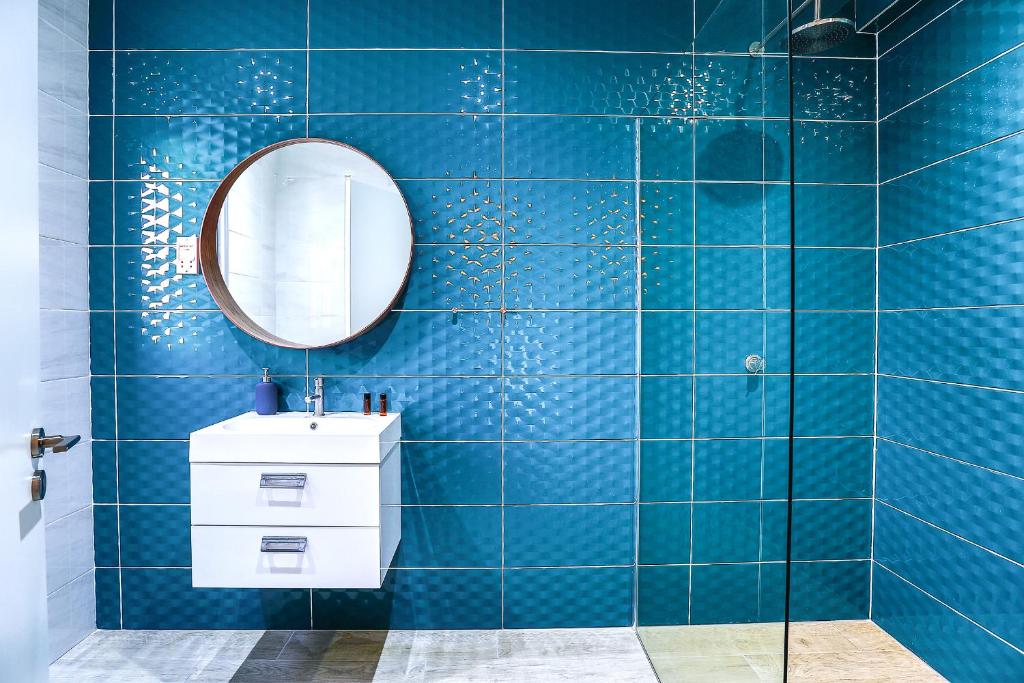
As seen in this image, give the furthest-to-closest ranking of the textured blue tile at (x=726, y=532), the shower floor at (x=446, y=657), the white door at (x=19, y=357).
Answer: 1. the shower floor at (x=446, y=657)
2. the textured blue tile at (x=726, y=532)
3. the white door at (x=19, y=357)

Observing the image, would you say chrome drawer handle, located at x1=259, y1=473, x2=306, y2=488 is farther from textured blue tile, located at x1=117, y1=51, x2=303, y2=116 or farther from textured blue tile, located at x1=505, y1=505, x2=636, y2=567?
textured blue tile, located at x1=117, y1=51, x2=303, y2=116

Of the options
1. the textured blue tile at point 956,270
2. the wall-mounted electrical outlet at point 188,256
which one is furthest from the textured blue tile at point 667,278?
the wall-mounted electrical outlet at point 188,256

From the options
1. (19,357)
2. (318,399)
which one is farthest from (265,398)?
(19,357)

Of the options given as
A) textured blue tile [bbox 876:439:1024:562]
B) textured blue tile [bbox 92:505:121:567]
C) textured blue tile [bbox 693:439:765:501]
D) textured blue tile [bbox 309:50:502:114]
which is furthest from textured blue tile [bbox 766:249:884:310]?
textured blue tile [bbox 92:505:121:567]

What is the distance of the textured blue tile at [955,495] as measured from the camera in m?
1.50

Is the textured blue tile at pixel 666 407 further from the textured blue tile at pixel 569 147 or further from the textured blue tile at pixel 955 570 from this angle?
the textured blue tile at pixel 569 147

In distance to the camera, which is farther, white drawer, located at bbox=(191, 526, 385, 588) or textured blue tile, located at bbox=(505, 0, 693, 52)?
textured blue tile, located at bbox=(505, 0, 693, 52)

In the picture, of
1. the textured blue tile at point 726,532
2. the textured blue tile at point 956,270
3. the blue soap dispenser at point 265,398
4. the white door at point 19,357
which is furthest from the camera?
the blue soap dispenser at point 265,398

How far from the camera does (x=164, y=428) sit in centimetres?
218

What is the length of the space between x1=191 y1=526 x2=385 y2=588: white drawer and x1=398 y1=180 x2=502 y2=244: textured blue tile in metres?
1.05

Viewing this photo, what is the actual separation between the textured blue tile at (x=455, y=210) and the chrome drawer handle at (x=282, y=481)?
0.92 metres

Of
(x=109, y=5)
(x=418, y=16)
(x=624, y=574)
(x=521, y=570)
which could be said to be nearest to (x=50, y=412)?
(x=109, y=5)

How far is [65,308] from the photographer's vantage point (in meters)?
2.07

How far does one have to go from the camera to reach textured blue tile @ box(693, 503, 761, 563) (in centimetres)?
126
